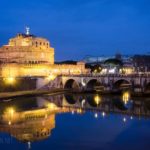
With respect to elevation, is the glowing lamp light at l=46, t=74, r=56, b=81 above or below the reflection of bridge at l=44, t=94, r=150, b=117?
above

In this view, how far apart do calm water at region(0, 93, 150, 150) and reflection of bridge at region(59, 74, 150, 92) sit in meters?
7.05

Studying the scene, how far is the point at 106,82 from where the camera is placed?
54.2 metres

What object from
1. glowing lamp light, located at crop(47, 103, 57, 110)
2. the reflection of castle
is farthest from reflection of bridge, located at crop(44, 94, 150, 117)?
the reflection of castle

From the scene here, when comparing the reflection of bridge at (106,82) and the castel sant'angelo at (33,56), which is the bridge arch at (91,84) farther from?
→ the castel sant'angelo at (33,56)

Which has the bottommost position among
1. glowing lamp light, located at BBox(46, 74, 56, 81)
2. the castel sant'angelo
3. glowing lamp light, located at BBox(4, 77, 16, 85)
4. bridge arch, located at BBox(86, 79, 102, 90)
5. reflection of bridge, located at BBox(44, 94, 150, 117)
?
reflection of bridge, located at BBox(44, 94, 150, 117)

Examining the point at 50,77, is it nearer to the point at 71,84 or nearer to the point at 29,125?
the point at 71,84

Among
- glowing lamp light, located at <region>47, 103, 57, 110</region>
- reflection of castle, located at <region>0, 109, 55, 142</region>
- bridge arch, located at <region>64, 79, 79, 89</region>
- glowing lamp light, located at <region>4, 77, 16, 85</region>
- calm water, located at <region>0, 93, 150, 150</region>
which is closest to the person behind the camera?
calm water, located at <region>0, 93, 150, 150</region>

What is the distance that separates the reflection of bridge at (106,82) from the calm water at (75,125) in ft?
23.1

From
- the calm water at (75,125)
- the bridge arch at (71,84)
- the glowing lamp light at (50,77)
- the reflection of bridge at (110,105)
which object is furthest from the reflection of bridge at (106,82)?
the calm water at (75,125)

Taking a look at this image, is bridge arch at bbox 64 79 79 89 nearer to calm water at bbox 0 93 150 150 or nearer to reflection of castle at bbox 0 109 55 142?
calm water at bbox 0 93 150 150

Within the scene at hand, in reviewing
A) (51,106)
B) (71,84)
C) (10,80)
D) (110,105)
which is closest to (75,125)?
(51,106)

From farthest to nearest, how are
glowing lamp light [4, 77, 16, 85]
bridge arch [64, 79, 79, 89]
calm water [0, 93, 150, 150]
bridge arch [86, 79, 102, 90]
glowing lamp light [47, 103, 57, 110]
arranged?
bridge arch [64, 79, 79, 89] → bridge arch [86, 79, 102, 90] → glowing lamp light [4, 77, 16, 85] → glowing lamp light [47, 103, 57, 110] → calm water [0, 93, 150, 150]

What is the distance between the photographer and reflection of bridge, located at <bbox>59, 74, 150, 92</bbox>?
49656 mm

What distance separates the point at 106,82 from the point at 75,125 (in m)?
26.5
